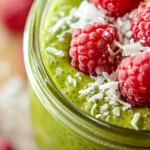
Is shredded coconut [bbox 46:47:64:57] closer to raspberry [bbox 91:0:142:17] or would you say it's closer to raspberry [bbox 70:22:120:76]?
raspberry [bbox 70:22:120:76]

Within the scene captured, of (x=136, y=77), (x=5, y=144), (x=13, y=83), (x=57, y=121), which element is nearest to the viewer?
(x=136, y=77)

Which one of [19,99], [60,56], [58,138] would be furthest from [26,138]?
[60,56]

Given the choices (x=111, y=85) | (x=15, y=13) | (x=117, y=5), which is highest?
(x=117, y=5)

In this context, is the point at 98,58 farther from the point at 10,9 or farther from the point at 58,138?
the point at 10,9

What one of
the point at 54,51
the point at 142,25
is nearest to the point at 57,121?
the point at 54,51

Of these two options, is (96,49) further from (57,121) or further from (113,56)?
(57,121)

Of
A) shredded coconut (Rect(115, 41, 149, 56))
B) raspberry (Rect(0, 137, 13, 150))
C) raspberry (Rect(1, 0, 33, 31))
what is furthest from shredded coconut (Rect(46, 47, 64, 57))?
raspberry (Rect(1, 0, 33, 31))

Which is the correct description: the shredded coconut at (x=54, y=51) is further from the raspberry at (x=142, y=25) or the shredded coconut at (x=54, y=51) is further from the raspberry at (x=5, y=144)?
the raspberry at (x=5, y=144)
